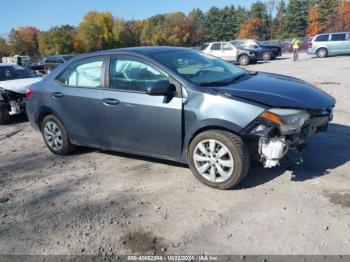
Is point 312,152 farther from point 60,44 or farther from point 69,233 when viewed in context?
point 60,44

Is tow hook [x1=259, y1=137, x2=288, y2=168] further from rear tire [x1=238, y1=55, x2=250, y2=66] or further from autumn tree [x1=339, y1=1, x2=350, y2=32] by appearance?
autumn tree [x1=339, y1=1, x2=350, y2=32]

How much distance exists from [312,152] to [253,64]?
21439 mm

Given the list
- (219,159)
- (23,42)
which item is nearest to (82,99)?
(219,159)

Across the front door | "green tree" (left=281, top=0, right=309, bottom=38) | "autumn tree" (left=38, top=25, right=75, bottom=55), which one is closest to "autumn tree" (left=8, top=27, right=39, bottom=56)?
"autumn tree" (left=38, top=25, right=75, bottom=55)

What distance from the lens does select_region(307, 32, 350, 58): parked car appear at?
26.9 m

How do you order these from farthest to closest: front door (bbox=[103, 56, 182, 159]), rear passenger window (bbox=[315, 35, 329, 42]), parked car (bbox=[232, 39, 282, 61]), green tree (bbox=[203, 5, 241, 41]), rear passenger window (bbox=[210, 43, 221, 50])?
green tree (bbox=[203, 5, 241, 41]) → parked car (bbox=[232, 39, 282, 61]) → rear passenger window (bbox=[315, 35, 329, 42]) → rear passenger window (bbox=[210, 43, 221, 50]) → front door (bbox=[103, 56, 182, 159])

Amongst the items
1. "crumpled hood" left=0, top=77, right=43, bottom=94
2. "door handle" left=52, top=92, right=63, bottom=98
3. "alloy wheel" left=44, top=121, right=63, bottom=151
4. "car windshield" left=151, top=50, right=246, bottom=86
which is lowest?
"alloy wheel" left=44, top=121, right=63, bottom=151

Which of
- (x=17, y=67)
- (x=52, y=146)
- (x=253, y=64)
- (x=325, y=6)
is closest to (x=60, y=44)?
(x=325, y=6)

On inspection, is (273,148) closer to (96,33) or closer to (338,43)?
(338,43)

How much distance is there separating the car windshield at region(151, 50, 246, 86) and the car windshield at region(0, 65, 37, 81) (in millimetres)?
6403

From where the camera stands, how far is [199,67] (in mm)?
5012

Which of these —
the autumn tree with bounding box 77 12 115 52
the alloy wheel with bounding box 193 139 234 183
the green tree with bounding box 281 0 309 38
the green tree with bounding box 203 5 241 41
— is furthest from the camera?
the green tree with bounding box 203 5 241 41

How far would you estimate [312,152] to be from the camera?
5332 mm

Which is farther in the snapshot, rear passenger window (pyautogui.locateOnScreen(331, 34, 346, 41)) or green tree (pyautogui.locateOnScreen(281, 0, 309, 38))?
green tree (pyautogui.locateOnScreen(281, 0, 309, 38))
